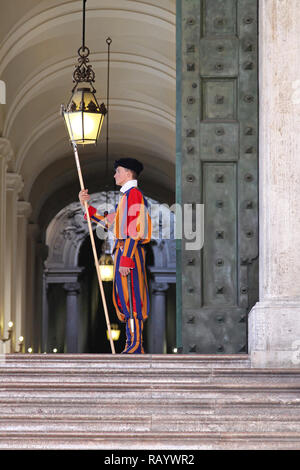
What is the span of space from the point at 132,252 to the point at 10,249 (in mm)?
11973

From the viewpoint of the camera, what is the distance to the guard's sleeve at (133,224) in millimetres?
10672

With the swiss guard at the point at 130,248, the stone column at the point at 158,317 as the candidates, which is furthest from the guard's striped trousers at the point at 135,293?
the stone column at the point at 158,317

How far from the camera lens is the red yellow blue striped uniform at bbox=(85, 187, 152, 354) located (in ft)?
35.0

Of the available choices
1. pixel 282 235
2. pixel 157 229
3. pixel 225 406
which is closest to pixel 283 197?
pixel 282 235

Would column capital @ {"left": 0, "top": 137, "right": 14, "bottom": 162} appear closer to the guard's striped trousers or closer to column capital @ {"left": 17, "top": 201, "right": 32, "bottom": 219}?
column capital @ {"left": 17, "top": 201, "right": 32, "bottom": 219}

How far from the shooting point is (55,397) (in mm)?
7312

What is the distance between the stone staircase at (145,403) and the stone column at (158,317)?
29.2 m

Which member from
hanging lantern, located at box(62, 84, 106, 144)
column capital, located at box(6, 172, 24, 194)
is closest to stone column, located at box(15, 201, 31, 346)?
column capital, located at box(6, 172, 24, 194)

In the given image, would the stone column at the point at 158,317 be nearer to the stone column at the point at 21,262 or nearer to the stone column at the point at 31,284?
the stone column at the point at 31,284

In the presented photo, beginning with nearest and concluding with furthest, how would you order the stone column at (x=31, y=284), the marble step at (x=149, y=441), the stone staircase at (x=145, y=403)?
the marble step at (x=149, y=441) → the stone staircase at (x=145, y=403) → the stone column at (x=31, y=284)

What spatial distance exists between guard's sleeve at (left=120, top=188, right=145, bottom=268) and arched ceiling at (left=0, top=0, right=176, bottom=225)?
6.97 m

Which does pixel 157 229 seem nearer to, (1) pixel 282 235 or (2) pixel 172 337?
(2) pixel 172 337

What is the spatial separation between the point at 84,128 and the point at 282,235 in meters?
2.83

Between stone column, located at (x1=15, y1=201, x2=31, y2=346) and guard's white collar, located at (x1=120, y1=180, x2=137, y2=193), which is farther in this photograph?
stone column, located at (x1=15, y1=201, x2=31, y2=346)
